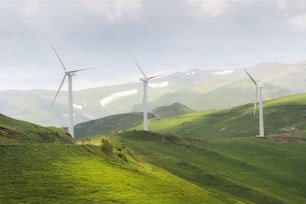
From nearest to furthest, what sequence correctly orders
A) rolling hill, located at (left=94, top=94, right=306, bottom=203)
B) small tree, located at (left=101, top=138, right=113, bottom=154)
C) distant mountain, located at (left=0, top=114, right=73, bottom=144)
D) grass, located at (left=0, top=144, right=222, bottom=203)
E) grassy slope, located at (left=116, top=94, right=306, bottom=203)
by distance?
grass, located at (left=0, top=144, right=222, bottom=203) < distant mountain, located at (left=0, top=114, right=73, bottom=144) < small tree, located at (left=101, top=138, right=113, bottom=154) < rolling hill, located at (left=94, top=94, right=306, bottom=203) < grassy slope, located at (left=116, top=94, right=306, bottom=203)

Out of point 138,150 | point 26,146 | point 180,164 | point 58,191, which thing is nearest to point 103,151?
point 26,146

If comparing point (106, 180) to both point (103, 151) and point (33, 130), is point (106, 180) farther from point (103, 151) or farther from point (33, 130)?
point (33, 130)

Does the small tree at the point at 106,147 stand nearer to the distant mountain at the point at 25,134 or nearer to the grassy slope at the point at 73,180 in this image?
the grassy slope at the point at 73,180

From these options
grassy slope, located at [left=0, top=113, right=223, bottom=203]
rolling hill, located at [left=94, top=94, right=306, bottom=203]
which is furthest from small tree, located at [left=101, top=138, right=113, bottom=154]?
rolling hill, located at [left=94, top=94, right=306, bottom=203]

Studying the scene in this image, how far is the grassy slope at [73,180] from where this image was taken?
3528 centimetres

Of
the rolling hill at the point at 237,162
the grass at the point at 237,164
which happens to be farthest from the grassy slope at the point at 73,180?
the rolling hill at the point at 237,162

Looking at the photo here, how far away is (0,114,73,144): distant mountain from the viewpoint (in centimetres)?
5016

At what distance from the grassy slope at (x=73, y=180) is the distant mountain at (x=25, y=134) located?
0.53 meters

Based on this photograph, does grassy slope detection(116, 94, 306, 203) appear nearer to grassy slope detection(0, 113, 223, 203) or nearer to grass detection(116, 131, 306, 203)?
grass detection(116, 131, 306, 203)

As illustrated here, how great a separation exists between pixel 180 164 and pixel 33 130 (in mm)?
22660

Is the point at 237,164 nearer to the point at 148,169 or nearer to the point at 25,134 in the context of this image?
the point at 148,169

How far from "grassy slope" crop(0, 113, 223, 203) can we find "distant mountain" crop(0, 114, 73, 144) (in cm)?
53

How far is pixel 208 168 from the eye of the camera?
72062mm

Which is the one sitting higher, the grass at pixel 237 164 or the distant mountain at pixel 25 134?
the distant mountain at pixel 25 134
